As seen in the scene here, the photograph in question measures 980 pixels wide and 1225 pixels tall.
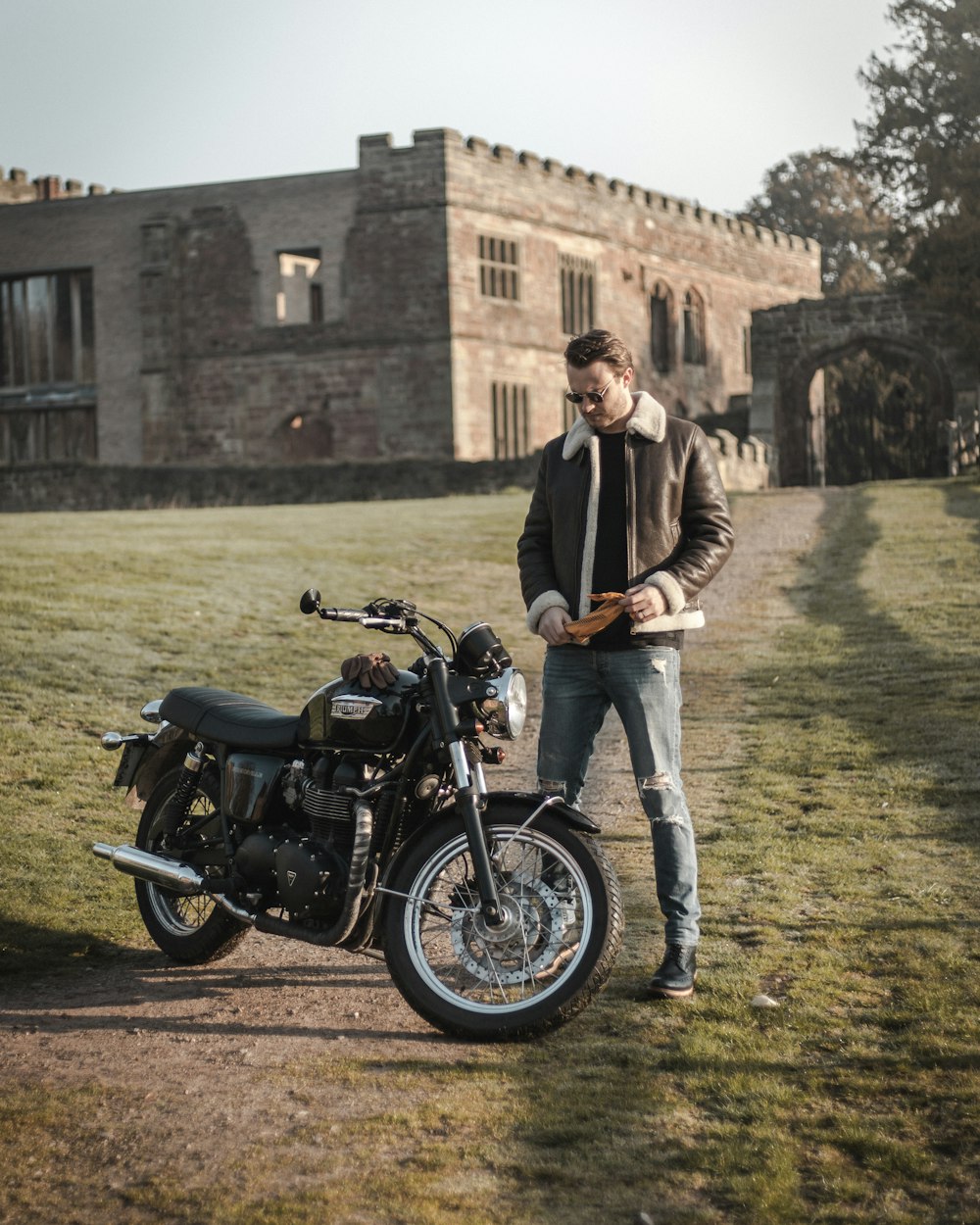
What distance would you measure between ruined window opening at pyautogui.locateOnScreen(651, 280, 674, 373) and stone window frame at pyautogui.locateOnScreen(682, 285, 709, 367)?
35.3 inches

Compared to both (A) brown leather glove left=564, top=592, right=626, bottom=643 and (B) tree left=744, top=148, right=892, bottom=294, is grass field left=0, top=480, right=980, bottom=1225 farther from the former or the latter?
(B) tree left=744, top=148, right=892, bottom=294

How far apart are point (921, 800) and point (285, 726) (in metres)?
3.71

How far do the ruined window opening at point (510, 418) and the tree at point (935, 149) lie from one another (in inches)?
366

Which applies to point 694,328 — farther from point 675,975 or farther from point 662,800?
point 675,975

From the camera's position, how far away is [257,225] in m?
39.1

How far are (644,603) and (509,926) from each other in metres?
1.08

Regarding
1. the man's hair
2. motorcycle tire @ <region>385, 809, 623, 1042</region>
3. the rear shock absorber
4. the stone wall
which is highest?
the stone wall

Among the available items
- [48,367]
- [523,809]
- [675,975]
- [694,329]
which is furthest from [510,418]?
[523,809]

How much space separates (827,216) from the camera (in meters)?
62.5

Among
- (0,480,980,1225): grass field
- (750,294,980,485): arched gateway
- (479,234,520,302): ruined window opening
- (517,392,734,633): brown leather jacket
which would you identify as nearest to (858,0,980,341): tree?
(750,294,980,485): arched gateway

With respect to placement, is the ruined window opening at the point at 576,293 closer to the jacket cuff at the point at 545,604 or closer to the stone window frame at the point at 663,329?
the stone window frame at the point at 663,329

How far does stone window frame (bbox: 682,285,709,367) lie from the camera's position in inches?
1863

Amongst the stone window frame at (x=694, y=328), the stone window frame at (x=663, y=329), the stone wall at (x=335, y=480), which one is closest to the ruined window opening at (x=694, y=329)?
the stone window frame at (x=694, y=328)

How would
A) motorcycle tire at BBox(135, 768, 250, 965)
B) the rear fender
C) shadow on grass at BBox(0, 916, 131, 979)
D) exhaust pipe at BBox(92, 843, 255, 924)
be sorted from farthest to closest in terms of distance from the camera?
the rear fender, shadow on grass at BBox(0, 916, 131, 979), motorcycle tire at BBox(135, 768, 250, 965), exhaust pipe at BBox(92, 843, 255, 924)
